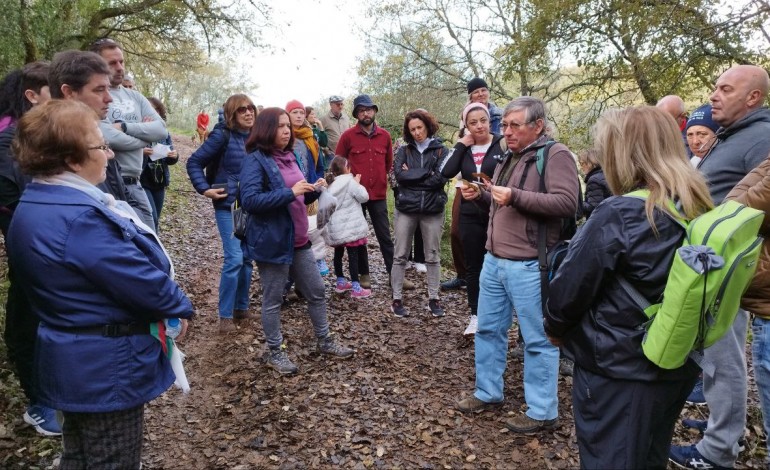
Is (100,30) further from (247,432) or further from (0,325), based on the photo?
(247,432)

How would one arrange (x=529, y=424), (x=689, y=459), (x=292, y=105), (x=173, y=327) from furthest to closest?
(x=292, y=105) < (x=529, y=424) < (x=689, y=459) < (x=173, y=327)

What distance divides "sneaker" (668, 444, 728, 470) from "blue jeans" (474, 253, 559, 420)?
78cm

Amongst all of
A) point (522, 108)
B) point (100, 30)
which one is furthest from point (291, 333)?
point (100, 30)

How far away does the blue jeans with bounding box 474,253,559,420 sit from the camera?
3385mm

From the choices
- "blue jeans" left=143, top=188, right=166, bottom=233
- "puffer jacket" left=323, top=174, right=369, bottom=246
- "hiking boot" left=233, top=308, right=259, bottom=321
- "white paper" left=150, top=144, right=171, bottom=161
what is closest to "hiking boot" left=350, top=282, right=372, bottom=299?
"puffer jacket" left=323, top=174, right=369, bottom=246

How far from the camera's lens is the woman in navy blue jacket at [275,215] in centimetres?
404

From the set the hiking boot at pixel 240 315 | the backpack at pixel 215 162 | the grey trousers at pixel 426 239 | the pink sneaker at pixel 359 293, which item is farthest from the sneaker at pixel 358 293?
the backpack at pixel 215 162

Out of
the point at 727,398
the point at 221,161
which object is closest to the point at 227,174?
the point at 221,161

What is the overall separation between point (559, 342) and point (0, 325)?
4.78 metres

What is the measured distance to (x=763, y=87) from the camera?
10.7 ft

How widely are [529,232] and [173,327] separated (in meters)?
2.32

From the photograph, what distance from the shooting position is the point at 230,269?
5.00m

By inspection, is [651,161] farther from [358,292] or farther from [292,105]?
[358,292]

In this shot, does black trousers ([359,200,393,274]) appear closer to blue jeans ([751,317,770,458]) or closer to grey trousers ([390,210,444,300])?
grey trousers ([390,210,444,300])
